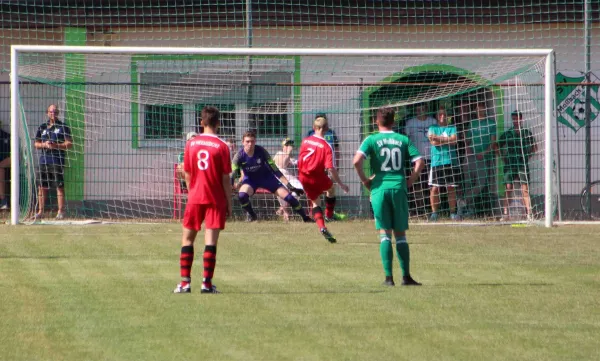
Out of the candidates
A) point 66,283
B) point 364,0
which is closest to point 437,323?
point 66,283

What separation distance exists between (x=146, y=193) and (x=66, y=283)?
9139 mm

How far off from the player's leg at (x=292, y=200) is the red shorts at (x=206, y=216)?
7351 mm

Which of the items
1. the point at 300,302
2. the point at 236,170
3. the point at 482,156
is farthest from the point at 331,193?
A: the point at 300,302

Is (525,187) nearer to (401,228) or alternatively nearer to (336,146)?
(336,146)

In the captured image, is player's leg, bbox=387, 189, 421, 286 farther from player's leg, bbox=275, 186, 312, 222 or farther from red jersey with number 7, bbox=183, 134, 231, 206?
player's leg, bbox=275, 186, 312, 222

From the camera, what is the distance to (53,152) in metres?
19.3

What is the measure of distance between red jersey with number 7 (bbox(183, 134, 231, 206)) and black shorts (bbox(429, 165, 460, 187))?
9804mm

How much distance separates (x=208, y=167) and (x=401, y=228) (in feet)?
6.35

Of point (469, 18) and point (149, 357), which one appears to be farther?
point (469, 18)

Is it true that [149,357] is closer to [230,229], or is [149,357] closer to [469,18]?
[230,229]

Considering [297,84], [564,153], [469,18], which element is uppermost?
[469,18]

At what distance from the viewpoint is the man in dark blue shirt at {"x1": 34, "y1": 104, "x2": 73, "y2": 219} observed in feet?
62.4

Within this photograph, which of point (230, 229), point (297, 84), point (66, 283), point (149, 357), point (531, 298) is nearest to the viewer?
point (149, 357)

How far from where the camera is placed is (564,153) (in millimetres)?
19766
